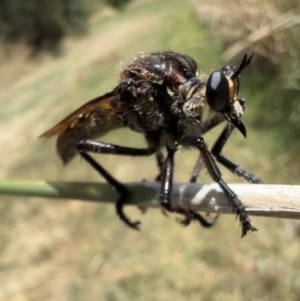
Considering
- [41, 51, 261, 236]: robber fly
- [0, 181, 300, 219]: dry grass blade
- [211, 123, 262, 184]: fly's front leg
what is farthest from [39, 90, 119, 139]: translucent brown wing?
[211, 123, 262, 184]: fly's front leg

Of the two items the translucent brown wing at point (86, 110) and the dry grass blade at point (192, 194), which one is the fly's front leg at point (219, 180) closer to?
the dry grass blade at point (192, 194)

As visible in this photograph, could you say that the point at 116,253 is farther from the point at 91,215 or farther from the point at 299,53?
the point at 299,53

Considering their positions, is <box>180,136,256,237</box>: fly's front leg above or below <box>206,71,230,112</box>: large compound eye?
below

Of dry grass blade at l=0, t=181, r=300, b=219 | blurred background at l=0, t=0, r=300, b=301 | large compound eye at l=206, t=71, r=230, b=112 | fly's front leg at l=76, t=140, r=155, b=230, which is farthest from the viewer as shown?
blurred background at l=0, t=0, r=300, b=301

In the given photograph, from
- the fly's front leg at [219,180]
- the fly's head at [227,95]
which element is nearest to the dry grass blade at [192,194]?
the fly's front leg at [219,180]

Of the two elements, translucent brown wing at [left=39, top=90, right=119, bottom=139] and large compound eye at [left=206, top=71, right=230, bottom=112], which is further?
translucent brown wing at [left=39, top=90, right=119, bottom=139]

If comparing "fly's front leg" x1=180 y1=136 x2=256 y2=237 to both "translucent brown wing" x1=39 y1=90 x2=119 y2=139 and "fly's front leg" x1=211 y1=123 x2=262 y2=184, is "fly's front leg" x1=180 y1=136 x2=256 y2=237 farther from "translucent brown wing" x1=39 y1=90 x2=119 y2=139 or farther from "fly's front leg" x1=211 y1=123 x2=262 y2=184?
"translucent brown wing" x1=39 y1=90 x2=119 y2=139

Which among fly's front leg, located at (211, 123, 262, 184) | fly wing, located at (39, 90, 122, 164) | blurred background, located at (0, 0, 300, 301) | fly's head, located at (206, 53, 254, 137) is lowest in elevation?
blurred background, located at (0, 0, 300, 301)

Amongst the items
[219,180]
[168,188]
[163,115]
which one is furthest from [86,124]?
[219,180]

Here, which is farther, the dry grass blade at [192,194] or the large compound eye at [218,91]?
the large compound eye at [218,91]
